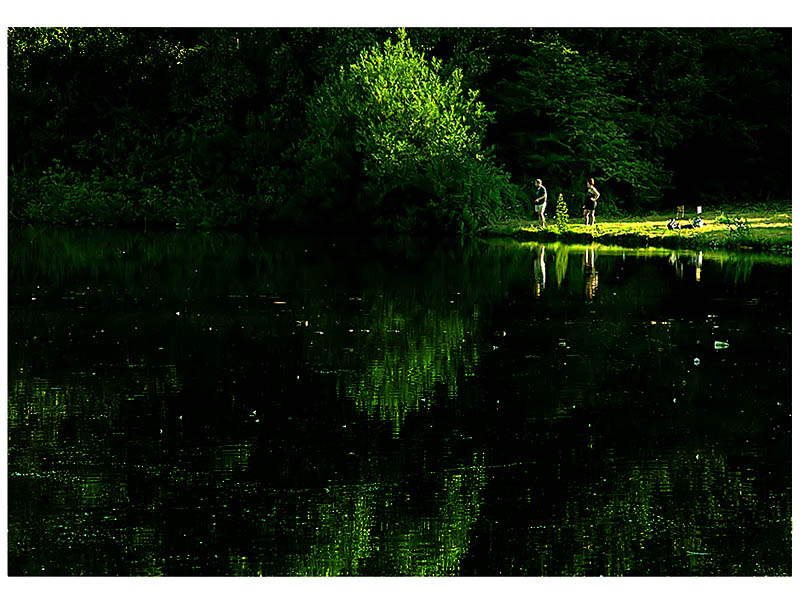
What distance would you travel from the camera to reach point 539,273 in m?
21.0

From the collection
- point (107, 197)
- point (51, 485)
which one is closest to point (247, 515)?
point (51, 485)

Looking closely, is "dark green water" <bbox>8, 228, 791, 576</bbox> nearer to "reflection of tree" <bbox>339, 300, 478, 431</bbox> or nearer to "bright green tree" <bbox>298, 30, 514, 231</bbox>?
"reflection of tree" <bbox>339, 300, 478, 431</bbox>

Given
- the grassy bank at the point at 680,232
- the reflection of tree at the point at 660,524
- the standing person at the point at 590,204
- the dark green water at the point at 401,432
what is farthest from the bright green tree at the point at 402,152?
the reflection of tree at the point at 660,524

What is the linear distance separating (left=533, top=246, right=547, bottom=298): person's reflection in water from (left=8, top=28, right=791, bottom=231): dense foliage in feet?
27.3

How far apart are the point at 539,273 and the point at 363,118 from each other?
12903 millimetres

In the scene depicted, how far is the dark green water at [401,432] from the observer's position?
6.46 meters

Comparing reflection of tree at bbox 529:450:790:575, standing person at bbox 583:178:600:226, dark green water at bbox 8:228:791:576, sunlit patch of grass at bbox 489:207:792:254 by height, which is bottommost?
reflection of tree at bbox 529:450:790:575

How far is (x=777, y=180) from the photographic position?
3941 cm

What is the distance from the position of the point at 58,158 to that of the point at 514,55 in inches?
603

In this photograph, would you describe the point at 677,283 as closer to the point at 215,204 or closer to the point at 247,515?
the point at 247,515

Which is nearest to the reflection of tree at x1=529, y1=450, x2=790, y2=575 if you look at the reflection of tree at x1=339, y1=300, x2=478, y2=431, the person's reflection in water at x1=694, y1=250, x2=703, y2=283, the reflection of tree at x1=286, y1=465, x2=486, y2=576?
the reflection of tree at x1=286, y1=465, x2=486, y2=576

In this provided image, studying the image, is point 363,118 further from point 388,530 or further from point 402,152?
point 388,530

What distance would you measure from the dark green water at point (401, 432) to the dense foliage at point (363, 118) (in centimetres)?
1611

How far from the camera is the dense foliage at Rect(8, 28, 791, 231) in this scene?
33875 millimetres
